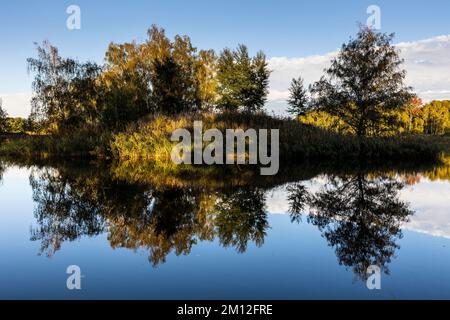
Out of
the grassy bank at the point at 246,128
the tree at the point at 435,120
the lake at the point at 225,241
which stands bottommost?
the lake at the point at 225,241

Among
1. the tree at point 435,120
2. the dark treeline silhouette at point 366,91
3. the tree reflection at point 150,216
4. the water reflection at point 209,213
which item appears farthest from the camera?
the tree at point 435,120

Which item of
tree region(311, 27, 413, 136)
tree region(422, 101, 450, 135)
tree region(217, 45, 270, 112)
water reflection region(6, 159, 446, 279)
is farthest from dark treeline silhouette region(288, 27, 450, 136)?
tree region(422, 101, 450, 135)

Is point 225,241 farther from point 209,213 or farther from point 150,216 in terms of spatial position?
point 150,216

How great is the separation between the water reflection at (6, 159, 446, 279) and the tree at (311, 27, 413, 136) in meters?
13.0

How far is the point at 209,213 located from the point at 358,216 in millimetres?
2374

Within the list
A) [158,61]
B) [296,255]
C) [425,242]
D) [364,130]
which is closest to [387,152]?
[364,130]

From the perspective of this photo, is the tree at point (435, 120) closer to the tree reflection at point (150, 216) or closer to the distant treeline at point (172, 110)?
the distant treeline at point (172, 110)

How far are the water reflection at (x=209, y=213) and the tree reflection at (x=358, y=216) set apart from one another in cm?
1

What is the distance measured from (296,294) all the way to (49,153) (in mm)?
20386

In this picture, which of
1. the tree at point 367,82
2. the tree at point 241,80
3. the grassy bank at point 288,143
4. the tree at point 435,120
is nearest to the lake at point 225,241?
the grassy bank at point 288,143

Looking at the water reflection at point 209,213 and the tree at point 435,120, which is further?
the tree at point 435,120

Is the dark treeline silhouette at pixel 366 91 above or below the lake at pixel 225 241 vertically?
above

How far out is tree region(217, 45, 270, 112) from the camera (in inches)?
1950

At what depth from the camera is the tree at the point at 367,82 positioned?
22547 mm
